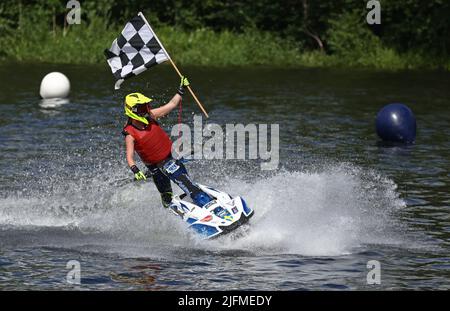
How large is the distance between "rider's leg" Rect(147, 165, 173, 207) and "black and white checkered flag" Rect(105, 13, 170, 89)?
2.12 meters

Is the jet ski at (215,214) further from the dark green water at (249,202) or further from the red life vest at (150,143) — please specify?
the red life vest at (150,143)

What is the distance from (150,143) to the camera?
1780 cm

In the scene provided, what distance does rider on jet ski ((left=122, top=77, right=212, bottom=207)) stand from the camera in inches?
694

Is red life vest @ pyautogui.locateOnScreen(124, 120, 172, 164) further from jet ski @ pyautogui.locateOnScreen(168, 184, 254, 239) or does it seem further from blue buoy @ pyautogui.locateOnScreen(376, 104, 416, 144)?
blue buoy @ pyautogui.locateOnScreen(376, 104, 416, 144)

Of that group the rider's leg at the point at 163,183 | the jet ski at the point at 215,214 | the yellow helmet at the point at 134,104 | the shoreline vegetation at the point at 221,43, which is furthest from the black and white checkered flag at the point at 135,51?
the shoreline vegetation at the point at 221,43

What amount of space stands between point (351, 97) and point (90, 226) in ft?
59.3

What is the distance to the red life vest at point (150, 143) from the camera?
17719 mm

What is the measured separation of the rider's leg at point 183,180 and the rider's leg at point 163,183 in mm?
107

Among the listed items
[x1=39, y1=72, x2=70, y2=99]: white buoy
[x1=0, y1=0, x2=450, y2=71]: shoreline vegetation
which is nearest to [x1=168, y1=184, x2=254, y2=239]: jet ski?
[x1=39, y1=72, x2=70, y2=99]: white buoy

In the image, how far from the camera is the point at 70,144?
26.9 m

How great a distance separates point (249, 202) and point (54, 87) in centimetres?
1694

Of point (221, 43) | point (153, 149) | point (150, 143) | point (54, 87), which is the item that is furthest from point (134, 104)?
point (221, 43)

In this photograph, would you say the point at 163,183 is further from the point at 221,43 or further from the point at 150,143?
the point at 221,43
